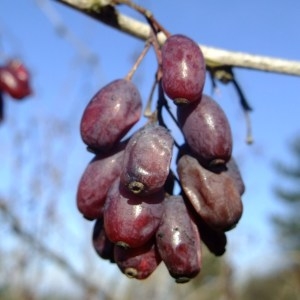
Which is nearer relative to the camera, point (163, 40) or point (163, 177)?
point (163, 177)

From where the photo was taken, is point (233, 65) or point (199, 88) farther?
point (233, 65)

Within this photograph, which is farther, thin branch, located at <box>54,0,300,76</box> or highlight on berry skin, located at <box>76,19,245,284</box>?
thin branch, located at <box>54,0,300,76</box>

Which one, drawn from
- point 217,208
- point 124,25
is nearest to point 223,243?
point 217,208

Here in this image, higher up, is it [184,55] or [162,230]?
[184,55]

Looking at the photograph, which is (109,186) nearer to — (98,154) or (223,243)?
(98,154)

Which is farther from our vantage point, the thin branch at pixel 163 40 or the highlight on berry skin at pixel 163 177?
the thin branch at pixel 163 40

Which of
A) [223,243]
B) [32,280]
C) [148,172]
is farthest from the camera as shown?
[32,280]

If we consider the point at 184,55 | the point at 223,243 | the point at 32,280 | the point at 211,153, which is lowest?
the point at 32,280

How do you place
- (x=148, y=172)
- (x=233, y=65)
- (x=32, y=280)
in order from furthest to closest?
(x=32, y=280) < (x=233, y=65) < (x=148, y=172)
